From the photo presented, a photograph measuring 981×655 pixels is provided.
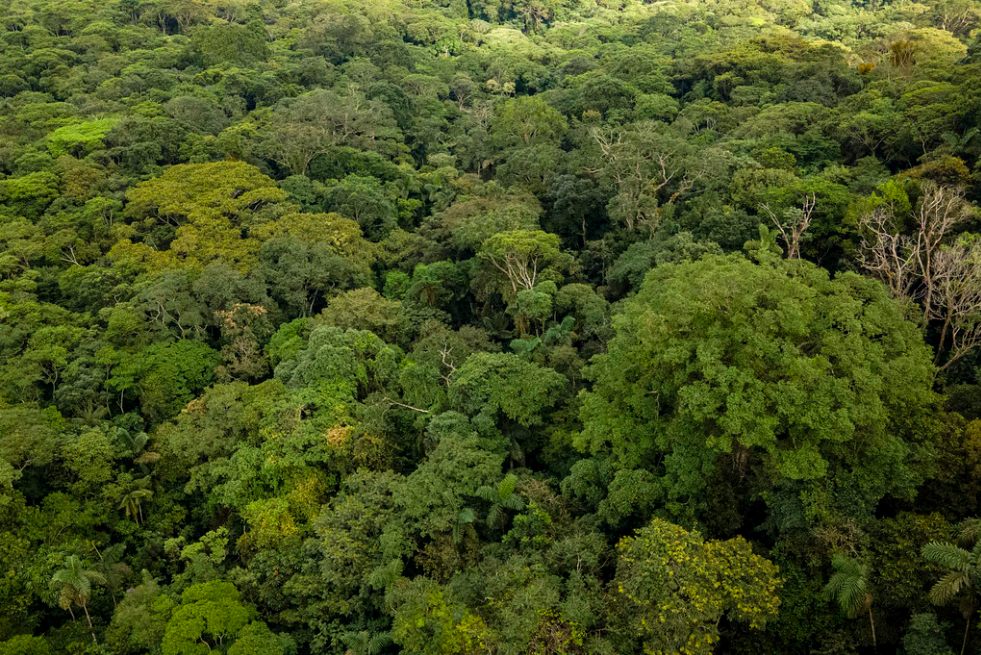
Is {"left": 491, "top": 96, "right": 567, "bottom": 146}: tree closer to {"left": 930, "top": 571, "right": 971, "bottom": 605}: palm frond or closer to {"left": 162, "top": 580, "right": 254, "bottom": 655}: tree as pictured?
{"left": 162, "top": 580, "right": 254, "bottom": 655}: tree

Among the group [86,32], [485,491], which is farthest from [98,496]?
[86,32]

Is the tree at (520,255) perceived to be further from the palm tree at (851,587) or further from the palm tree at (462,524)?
the palm tree at (851,587)

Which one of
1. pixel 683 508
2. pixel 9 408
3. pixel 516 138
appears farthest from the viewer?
pixel 516 138

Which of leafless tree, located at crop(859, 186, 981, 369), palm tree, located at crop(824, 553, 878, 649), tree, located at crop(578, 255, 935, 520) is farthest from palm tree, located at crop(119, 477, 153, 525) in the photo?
leafless tree, located at crop(859, 186, 981, 369)

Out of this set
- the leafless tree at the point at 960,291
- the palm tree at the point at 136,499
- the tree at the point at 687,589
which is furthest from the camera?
the palm tree at the point at 136,499

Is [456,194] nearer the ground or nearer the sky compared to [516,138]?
nearer the ground

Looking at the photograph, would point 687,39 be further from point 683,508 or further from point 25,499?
point 25,499

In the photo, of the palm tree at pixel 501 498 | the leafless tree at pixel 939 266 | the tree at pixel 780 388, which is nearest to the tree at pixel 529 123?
the leafless tree at pixel 939 266
